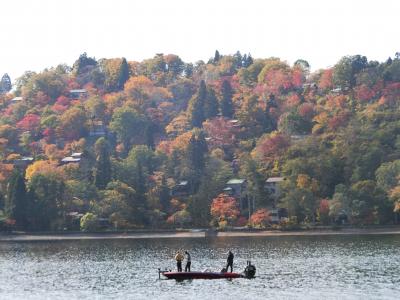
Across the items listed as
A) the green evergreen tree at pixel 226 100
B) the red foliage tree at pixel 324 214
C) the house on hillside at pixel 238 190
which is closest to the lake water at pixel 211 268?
the red foliage tree at pixel 324 214

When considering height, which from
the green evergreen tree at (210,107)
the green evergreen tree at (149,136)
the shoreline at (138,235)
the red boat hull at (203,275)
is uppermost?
the green evergreen tree at (210,107)

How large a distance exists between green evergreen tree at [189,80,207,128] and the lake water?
6812 cm

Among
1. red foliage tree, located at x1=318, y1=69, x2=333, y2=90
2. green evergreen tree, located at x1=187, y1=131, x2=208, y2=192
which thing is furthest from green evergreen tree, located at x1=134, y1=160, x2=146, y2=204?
red foliage tree, located at x1=318, y1=69, x2=333, y2=90

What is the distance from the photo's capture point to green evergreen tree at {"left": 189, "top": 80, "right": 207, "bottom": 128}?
18550 centimetres

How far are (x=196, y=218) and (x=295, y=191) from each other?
1641cm

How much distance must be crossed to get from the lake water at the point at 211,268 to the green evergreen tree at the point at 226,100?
71199mm

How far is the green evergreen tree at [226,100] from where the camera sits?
Answer: 188375 millimetres

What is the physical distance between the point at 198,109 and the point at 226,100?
7697 mm

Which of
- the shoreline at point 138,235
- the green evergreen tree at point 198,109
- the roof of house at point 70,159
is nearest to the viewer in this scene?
the shoreline at point 138,235

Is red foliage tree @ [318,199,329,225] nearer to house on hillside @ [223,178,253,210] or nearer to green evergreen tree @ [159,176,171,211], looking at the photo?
house on hillside @ [223,178,253,210]

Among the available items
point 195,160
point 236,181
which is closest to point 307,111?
point 195,160

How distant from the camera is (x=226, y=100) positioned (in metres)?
191

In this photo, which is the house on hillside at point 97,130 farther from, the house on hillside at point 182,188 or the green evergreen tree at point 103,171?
the house on hillside at point 182,188

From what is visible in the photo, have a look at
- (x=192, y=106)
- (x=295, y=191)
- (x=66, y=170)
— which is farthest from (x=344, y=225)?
(x=192, y=106)
